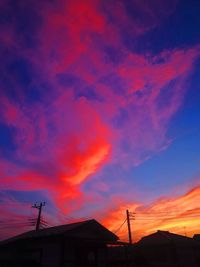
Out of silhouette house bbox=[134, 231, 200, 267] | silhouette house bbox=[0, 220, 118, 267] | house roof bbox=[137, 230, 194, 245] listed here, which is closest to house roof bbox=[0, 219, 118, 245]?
silhouette house bbox=[0, 220, 118, 267]

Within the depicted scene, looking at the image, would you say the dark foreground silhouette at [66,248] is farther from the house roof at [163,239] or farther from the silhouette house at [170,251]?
the house roof at [163,239]

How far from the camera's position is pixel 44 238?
21047mm

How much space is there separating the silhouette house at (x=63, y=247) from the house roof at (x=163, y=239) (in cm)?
2110

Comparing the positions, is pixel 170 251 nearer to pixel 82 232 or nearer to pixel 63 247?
pixel 82 232

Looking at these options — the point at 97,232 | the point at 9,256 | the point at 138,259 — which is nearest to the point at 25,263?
the point at 9,256

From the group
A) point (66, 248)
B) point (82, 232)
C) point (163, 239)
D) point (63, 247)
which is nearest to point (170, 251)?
point (163, 239)

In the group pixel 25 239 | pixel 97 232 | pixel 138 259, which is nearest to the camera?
pixel 25 239

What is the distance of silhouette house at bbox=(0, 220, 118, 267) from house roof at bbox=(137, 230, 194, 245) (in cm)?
2110

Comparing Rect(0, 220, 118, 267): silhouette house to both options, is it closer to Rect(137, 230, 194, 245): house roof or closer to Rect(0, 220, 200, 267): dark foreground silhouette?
Rect(0, 220, 200, 267): dark foreground silhouette

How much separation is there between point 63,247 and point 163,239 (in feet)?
94.1

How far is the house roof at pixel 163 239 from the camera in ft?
139

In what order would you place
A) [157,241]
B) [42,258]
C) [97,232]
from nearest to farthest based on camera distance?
[42,258] < [97,232] < [157,241]

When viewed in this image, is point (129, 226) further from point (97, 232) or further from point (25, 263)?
point (25, 263)

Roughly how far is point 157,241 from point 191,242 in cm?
560
